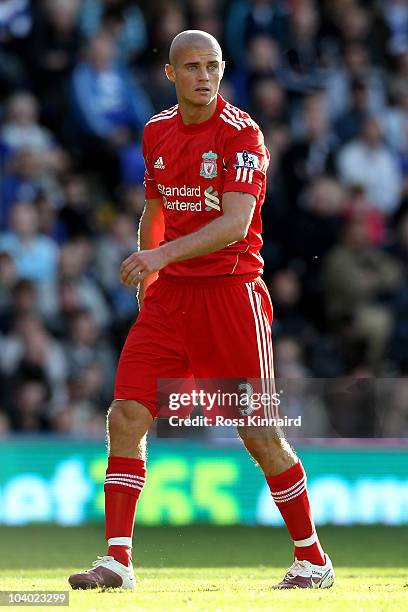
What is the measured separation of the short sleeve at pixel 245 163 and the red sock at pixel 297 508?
1230 millimetres

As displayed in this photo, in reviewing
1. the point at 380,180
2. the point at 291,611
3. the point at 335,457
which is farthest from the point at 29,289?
the point at 291,611

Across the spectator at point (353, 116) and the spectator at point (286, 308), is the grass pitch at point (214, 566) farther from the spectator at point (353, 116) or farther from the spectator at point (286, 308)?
the spectator at point (353, 116)

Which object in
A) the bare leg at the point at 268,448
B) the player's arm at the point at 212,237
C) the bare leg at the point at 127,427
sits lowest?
the bare leg at the point at 268,448

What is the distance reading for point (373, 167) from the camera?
14.4 meters

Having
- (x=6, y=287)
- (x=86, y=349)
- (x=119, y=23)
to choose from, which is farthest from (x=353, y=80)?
(x=6, y=287)

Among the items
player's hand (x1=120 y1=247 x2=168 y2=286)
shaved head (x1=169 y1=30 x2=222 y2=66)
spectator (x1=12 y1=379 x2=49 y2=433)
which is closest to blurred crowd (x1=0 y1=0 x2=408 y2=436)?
spectator (x1=12 y1=379 x2=49 y2=433)

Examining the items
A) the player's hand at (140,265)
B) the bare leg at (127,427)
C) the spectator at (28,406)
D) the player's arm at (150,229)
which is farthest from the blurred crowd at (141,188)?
the player's hand at (140,265)

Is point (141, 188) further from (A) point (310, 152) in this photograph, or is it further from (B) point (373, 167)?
(B) point (373, 167)

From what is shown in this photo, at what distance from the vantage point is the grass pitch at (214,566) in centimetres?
601

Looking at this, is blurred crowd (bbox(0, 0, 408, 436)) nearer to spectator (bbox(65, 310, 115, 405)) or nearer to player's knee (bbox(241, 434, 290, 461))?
spectator (bbox(65, 310, 115, 405))

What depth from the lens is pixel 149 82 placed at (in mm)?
14188

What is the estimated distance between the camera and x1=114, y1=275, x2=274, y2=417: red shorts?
682 centimetres

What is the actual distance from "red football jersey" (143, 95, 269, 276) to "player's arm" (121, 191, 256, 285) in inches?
2.4

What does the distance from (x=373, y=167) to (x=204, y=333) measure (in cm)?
787
